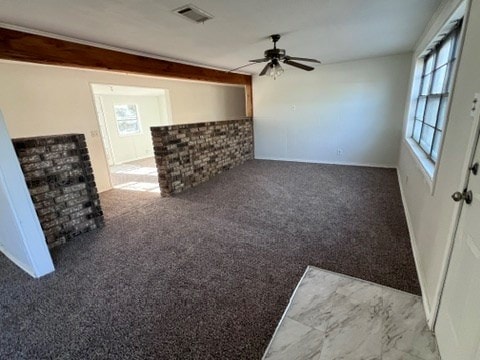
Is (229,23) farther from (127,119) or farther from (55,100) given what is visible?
(127,119)

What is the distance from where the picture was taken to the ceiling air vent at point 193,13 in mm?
2098

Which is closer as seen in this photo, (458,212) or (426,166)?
(458,212)

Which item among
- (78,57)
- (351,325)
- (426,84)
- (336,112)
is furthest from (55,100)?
(426,84)

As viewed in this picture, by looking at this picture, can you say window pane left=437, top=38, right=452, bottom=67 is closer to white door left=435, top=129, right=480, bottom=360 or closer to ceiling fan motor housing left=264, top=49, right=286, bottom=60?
ceiling fan motor housing left=264, top=49, right=286, bottom=60

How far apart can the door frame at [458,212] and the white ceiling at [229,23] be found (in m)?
1.66

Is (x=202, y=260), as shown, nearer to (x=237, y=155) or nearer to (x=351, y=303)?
(x=351, y=303)

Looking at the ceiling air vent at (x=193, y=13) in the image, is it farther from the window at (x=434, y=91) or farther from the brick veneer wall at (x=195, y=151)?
the window at (x=434, y=91)

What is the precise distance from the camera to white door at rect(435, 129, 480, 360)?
1021 millimetres

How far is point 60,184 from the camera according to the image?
2.74 meters

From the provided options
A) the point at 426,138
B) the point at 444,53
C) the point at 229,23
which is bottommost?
the point at 426,138

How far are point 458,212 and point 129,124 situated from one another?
325 inches

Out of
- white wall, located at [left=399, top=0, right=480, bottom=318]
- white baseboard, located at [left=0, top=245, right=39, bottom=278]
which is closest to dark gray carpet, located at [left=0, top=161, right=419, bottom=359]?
white baseboard, located at [left=0, top=245, right=39, bottom=278]

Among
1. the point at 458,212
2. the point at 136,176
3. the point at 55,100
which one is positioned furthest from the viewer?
the point at 136,176

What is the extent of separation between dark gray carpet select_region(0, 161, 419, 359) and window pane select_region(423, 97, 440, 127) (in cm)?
113
